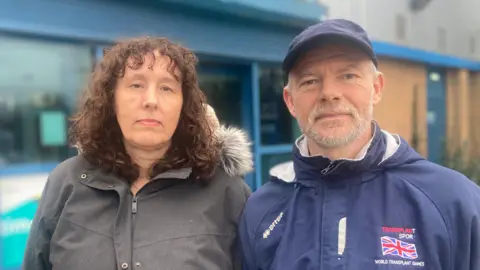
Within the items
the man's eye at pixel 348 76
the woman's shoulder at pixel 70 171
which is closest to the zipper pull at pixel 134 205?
the woman's shoulder at pixel 70 171

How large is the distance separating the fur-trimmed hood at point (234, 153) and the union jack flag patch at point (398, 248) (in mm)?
761

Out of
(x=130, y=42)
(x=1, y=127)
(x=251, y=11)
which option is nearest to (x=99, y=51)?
(x=1, y=127)

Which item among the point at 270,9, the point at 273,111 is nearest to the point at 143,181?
the point at 270,9

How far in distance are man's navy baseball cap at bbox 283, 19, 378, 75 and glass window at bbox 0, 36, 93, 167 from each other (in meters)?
2.54

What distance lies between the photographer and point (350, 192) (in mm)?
1736

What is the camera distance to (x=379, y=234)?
1678mm

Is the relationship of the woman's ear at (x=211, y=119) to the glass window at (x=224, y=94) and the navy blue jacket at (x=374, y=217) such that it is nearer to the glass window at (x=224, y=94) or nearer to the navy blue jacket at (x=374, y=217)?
the navy blue jacket at (x=374, y=217)

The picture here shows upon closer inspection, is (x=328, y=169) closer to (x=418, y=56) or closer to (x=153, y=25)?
(x=153, y=25)

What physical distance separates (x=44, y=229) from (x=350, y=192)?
Answer: 3.94 ft

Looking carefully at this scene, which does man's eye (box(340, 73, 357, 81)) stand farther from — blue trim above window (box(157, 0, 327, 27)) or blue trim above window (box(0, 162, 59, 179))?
blue trim above window (box(157, 0, 327, 27))

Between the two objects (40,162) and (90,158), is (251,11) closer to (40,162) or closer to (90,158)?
(40,162)

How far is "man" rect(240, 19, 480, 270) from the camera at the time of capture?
1622 millimetres

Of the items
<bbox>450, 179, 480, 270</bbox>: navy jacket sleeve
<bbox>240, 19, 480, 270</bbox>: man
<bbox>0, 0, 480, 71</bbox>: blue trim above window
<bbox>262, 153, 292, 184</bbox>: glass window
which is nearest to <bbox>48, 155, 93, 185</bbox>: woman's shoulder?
<bbox>240, 19, 480, 270</bbox>: man

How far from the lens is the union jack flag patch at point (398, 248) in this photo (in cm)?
162
